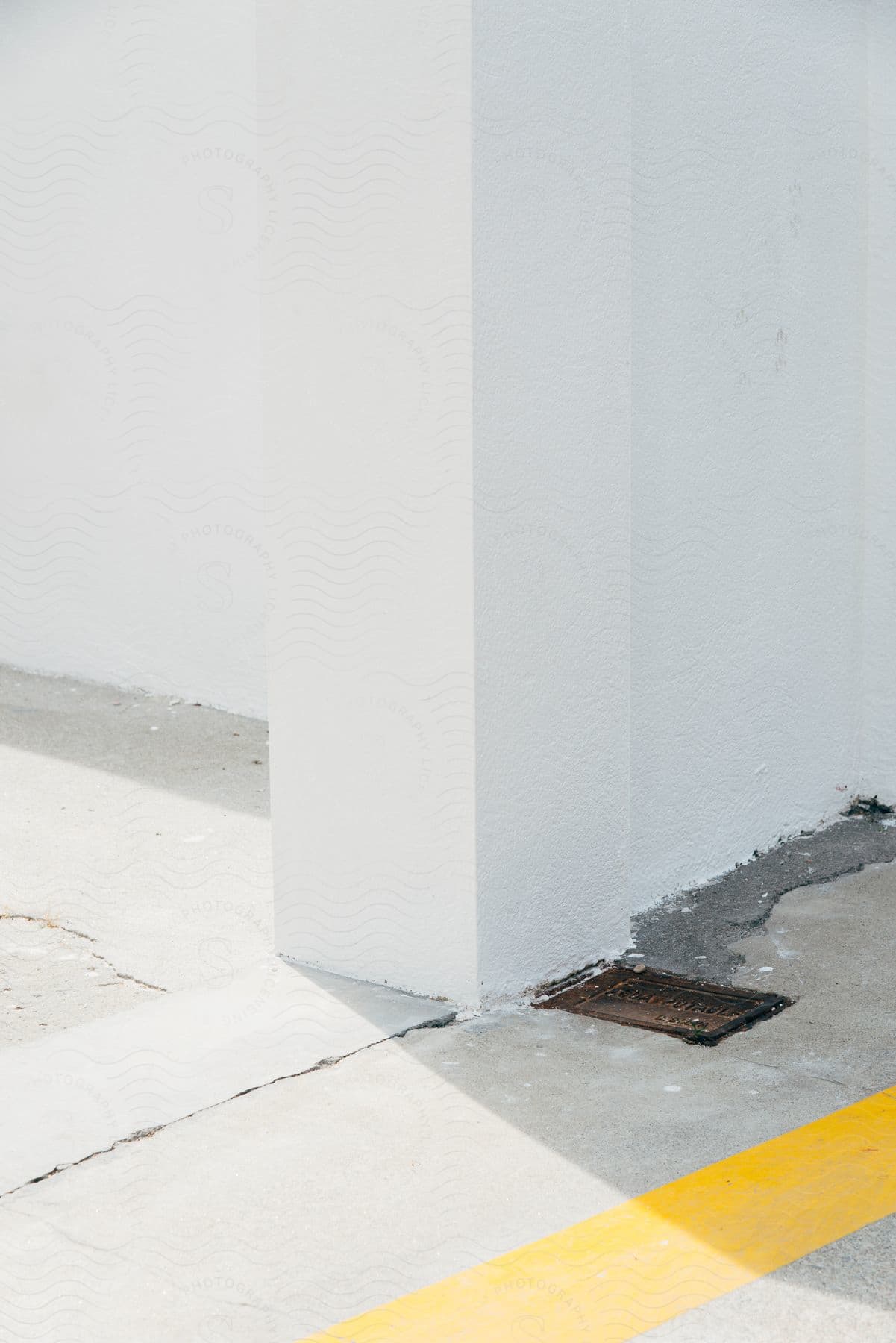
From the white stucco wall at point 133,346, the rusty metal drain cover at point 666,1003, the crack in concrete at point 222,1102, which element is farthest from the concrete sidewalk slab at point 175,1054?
the white stucco wall at point 133,346

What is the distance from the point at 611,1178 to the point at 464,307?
2154mm

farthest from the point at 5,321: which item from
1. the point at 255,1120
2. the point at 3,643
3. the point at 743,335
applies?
the point at 255,1120

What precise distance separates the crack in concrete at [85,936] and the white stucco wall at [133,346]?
257 centimetres

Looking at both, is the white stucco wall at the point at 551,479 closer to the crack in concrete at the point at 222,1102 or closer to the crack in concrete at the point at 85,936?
the crack in concrete at the point at 222,1102

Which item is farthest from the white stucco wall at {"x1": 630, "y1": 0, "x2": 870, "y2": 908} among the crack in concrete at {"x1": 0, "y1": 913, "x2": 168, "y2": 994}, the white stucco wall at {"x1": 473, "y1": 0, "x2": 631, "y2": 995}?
the crack in concrete at {"x1": 0, "y1": 913, "x2": 168, "y2": 994}

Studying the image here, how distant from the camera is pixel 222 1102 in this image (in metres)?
3.75

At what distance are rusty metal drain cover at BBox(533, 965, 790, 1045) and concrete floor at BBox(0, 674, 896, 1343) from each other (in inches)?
2.5

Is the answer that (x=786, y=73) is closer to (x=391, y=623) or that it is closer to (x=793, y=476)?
(x=793, y=476)

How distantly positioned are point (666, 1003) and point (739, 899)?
0.98 meters

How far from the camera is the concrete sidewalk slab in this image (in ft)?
11.8

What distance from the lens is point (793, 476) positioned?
568 cm

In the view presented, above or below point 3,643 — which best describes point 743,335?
above

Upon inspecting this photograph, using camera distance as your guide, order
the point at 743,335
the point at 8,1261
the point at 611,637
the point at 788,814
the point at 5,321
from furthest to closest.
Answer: the point at 5,321 → the point at 788,814 → the point at 743,335 → the point at 611,637 → the point at 8,1261

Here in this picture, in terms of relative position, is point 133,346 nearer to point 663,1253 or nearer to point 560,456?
point 560,456
